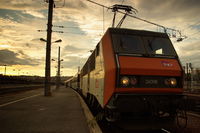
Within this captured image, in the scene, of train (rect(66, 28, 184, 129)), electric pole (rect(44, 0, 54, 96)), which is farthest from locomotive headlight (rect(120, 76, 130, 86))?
electric pole (rect(44, 0, 54, 96))

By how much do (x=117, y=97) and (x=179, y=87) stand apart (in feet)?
5.99

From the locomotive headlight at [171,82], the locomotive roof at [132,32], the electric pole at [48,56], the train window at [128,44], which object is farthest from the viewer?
the electric pole at [48,56]

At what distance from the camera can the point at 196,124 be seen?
315 inches

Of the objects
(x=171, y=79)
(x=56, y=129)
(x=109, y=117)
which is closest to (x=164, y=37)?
(x=171, y=79)

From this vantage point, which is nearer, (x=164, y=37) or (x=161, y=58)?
(x=161, y=58)

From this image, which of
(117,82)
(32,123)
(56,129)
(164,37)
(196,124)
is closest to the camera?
(117,82)

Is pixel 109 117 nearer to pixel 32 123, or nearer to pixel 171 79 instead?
pixel 171 79

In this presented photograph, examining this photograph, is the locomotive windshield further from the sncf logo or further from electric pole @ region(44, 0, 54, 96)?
electric pole @ region(44, 0, 54, 96)

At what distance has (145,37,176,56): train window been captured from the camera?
21.1ft

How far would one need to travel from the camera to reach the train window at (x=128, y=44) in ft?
20.2

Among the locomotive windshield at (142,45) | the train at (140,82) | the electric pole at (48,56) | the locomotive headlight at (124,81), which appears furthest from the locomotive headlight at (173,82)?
the electric pole at (48,56)

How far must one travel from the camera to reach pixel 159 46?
662 centimetres

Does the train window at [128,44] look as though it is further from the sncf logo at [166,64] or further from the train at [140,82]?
the sncf logo at [166,64]

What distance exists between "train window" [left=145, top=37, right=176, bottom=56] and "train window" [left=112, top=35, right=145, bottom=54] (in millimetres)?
259
